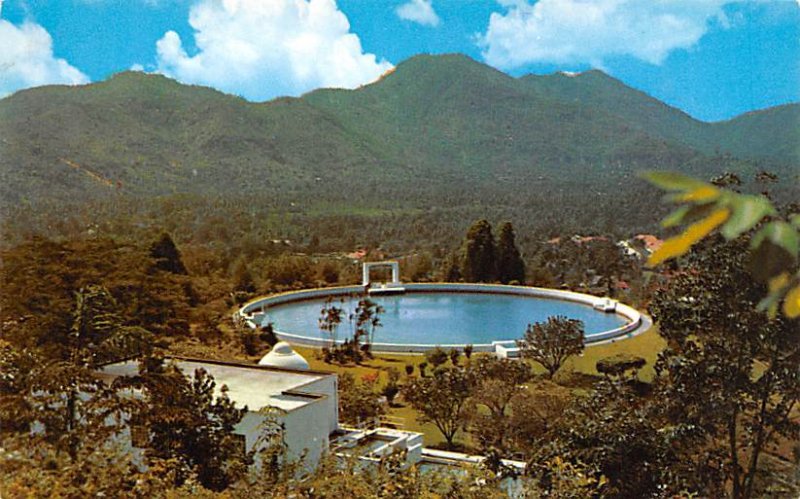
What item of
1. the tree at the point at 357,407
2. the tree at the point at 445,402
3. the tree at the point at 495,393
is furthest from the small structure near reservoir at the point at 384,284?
the tree at the point at 357,407

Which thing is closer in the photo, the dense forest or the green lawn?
the dense forest

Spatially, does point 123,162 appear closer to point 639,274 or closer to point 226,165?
point 226,165

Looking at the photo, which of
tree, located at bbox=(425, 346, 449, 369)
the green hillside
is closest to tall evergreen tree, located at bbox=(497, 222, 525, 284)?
tree, located at bbox=(425, 346, 449, 369)

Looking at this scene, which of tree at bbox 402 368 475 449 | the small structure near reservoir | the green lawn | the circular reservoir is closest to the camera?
tree at bbox 402 368 475 449

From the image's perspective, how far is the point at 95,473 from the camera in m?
4.37

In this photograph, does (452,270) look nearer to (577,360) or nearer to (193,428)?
(577,360)

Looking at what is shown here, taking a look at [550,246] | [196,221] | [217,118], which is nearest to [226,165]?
[217,118]

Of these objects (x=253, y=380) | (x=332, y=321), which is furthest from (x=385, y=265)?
(x=253, y=380)

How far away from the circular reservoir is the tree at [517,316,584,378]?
2339 millimetres

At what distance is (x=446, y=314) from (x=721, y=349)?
48.7 feet

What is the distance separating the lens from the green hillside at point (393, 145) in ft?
118

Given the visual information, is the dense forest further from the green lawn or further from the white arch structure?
the white arch structure

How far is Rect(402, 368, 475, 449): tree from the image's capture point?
10.1 metres

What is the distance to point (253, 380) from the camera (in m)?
8.41
